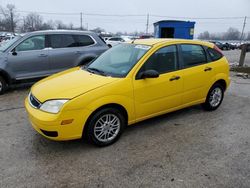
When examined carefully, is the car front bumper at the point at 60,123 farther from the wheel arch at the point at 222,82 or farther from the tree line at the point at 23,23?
the tree line at the point at 23,23

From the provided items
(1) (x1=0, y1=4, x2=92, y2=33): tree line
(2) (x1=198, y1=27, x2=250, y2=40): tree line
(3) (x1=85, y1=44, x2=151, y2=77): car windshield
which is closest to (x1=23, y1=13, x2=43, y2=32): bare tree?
(1) (x1=0, y1=4, x2=92, y2=33): tree line

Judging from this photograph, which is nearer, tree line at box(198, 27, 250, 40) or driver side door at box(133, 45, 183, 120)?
driver side door at box(133, 45, 183, 120)

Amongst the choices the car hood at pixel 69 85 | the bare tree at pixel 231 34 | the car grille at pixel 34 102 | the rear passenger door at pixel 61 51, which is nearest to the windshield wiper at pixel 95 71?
the car hood at pixel 69 85

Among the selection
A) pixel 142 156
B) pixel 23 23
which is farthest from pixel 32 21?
pixel 142 156

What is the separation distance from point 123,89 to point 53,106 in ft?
3.46

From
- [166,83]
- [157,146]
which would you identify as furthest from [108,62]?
[157,146]

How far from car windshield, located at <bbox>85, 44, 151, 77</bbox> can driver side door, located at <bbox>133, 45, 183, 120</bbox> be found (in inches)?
8.6

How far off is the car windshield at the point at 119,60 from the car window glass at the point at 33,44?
10.2 feet

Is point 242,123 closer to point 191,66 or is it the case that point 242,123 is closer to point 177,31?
point 191,66

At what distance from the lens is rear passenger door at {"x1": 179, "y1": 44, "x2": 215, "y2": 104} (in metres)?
4.52

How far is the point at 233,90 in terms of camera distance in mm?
7188

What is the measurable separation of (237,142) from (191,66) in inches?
62.7

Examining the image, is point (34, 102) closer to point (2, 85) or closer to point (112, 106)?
point (112, 106)

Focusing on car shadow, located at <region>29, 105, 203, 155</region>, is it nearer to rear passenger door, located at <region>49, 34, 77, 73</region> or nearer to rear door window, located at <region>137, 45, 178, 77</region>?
rear door window, located at <region>137, 45, 178, 77</region>
